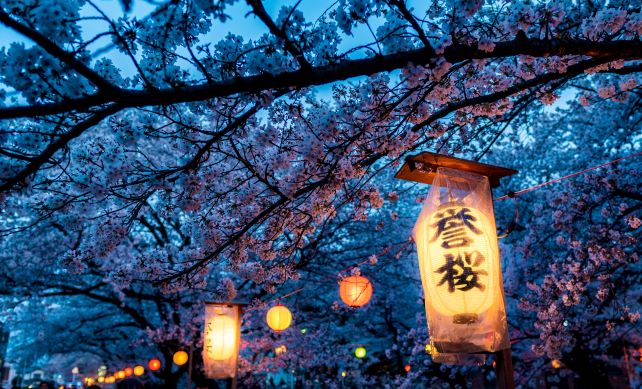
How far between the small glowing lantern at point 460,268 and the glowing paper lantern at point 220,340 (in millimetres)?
7473

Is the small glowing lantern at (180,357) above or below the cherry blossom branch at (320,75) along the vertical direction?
below

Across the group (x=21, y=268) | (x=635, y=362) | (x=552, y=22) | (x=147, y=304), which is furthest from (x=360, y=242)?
(x=635, y=362)

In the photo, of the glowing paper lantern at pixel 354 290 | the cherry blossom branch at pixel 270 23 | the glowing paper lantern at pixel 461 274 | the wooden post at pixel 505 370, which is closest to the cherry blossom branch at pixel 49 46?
the cherry blossom branch at pixel 270 23

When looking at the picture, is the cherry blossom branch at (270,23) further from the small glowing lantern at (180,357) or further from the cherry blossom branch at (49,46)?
the small glowing lantern at (180,357)

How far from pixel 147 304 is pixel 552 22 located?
18573 millimetres

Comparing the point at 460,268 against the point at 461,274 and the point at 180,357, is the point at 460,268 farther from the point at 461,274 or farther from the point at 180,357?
the point at 180,357

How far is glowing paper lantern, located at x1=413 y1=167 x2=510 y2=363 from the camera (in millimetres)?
4113

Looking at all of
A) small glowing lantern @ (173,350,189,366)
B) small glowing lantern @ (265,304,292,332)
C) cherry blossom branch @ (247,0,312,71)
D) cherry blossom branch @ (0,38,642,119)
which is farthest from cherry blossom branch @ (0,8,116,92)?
small glowing lantern @ (173,350,189,366)

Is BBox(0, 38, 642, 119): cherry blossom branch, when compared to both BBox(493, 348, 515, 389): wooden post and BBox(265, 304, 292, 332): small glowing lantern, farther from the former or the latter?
BBox(265, 304, 292, 332): small glowing lantern

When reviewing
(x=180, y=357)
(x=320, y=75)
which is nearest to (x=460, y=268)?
(x=320, y=75)

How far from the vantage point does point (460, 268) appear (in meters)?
4.24

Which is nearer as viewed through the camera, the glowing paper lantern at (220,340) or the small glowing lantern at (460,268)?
the small glowing lantern at (460,268)

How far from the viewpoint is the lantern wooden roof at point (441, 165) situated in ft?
15.8

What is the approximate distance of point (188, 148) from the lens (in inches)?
181
